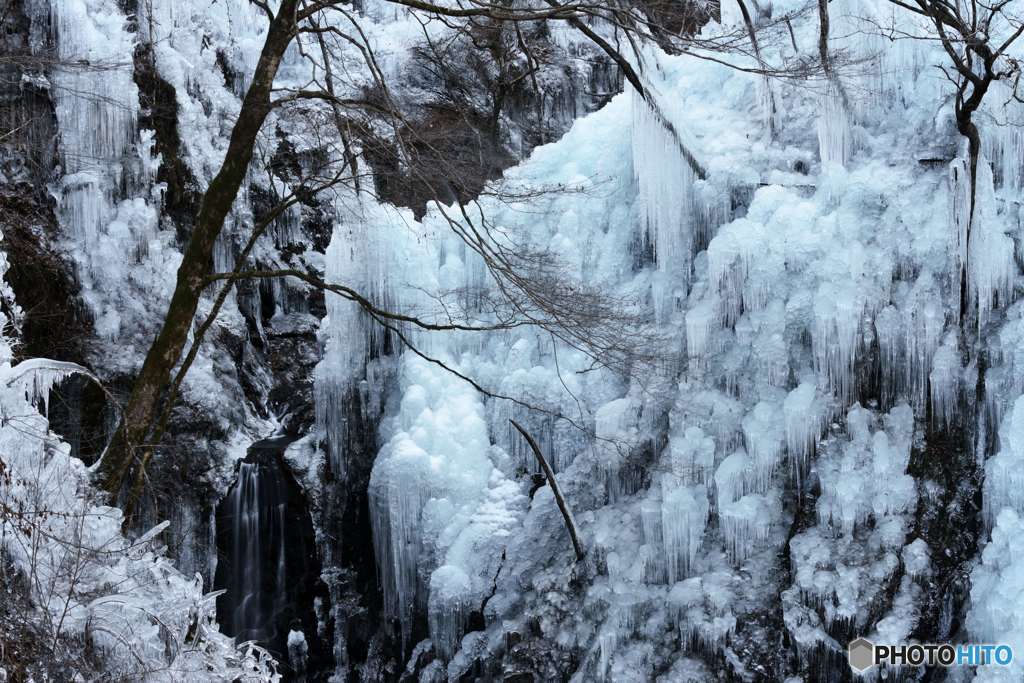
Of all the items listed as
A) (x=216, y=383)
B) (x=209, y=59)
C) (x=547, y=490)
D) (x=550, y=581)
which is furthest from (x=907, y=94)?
(x=209, y=59)

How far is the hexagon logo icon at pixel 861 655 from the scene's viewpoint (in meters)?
6.73

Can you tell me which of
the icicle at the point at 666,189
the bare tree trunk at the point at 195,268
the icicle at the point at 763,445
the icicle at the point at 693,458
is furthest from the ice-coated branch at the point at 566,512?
the bare tree trunk at the point at 195,268

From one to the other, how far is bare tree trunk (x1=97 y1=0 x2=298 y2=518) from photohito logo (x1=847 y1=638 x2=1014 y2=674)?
16.7 feet

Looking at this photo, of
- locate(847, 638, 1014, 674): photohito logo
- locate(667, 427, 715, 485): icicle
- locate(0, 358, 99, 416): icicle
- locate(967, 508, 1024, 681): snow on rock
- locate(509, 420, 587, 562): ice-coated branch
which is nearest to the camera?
locate(0, 358, 99, 416): icicle

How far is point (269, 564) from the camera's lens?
33.1ft

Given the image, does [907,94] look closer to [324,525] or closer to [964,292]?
[964,292]

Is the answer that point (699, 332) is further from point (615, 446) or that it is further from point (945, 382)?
point (945, 382)

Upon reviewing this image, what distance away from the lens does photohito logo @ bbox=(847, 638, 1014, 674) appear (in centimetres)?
638

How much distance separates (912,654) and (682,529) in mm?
1932

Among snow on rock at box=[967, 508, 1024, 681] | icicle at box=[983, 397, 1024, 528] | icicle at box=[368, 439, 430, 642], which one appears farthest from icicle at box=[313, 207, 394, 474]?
snow on rock at box=[967, 508, 1024, 681]

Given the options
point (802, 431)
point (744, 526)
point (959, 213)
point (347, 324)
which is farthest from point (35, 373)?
point (959, 213)

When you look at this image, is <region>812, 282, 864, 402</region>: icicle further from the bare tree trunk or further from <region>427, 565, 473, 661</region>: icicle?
the bare tree trunk

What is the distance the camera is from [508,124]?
1477 cm

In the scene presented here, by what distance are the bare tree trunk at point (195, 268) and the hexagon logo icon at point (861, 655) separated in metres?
5.05
